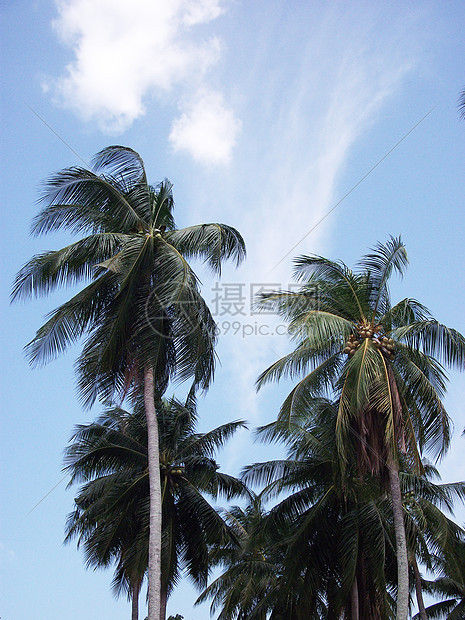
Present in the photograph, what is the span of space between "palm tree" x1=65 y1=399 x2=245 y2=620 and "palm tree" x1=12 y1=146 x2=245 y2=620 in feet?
13.1

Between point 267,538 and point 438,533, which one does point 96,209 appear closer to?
point 267,538

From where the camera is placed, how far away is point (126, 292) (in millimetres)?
15891

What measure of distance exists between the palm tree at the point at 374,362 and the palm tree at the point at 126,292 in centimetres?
221

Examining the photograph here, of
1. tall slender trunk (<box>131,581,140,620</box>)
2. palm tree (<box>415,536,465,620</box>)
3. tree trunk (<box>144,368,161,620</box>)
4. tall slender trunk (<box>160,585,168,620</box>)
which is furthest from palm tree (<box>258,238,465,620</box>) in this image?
palm tree (<box>415,536,465,620</box>)

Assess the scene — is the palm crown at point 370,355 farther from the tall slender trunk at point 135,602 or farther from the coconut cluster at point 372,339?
the tall slender trunk at point 135,602

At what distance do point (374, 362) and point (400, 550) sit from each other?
4219 mm

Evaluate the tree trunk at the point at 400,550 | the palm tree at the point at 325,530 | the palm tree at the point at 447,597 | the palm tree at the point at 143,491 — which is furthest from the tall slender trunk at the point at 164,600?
the palm tree at the point at 447,597

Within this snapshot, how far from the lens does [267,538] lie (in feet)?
67.5

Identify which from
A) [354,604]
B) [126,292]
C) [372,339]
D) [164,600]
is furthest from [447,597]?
[126,292]

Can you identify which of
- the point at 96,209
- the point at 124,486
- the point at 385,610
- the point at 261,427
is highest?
the point at 96,209

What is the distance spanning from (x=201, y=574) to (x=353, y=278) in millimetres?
10186

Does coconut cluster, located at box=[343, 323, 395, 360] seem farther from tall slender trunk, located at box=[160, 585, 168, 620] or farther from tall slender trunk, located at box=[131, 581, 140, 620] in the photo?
tall slender trunk, located at box=[131, 581, 140, 620]

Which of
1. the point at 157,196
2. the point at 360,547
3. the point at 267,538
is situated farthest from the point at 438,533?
the point at 157,196

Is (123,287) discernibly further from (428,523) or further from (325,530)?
(428,523)
